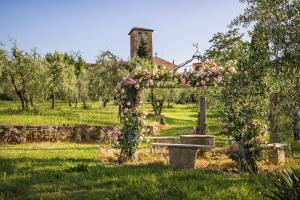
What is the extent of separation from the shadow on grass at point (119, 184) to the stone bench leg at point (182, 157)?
1.30 meters

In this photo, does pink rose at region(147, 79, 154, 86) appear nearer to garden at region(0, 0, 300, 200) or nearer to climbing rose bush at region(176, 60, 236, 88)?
garden at region(0, 0, 300, 200)

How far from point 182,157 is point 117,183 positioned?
3.38 m

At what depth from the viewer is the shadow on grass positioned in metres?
7.67

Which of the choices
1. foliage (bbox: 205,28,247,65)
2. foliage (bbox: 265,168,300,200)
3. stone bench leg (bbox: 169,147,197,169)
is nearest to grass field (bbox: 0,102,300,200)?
stone bench leg (bbox: 169,147,197,169)

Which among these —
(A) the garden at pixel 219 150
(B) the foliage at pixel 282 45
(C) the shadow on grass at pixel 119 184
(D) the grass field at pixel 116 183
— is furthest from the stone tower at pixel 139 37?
(B) the foliage at pixel 282 45

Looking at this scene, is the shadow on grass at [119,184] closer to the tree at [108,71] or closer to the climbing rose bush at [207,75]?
the climbing rose bush at [207,75]

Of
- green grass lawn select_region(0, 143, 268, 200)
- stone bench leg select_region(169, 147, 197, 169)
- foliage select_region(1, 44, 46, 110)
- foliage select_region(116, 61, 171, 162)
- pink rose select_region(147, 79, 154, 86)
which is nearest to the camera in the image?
green grass lawn select_region(0, 143, 268, 200)

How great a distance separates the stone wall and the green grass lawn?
8.58 meters

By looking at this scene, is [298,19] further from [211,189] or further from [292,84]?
[211,189]

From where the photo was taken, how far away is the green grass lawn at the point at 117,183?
766 cm

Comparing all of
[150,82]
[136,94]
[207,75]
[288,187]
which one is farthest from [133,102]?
[288,187]

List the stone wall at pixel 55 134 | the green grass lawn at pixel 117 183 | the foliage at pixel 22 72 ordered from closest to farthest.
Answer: the green grass lawn at pixel 117 183
the stone wall at pixel 55 134
the foliage at pixel 22 72

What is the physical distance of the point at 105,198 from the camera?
24.6ft

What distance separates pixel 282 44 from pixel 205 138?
305 inches
